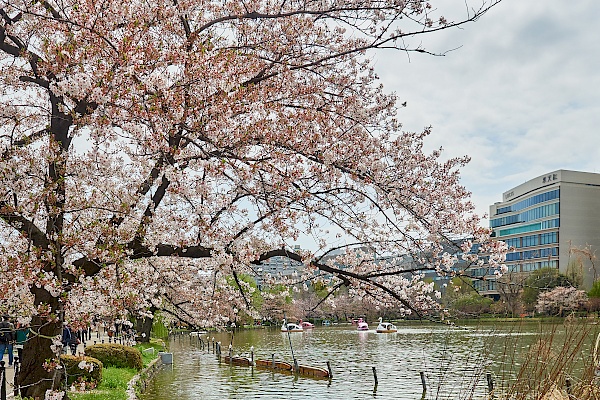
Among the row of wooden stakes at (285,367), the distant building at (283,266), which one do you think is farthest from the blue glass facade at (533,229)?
the distant building at (283,266)

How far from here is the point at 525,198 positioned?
85875 mm

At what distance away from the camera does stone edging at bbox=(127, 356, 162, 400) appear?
15191 mm

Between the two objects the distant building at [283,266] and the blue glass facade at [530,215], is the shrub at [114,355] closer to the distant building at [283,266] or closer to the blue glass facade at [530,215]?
the distant building at [283,266]

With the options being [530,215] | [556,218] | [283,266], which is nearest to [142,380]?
[283,266]

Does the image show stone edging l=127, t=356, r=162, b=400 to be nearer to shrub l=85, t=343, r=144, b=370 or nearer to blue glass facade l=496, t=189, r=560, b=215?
shrub l=85, t=343, r=144, b=370

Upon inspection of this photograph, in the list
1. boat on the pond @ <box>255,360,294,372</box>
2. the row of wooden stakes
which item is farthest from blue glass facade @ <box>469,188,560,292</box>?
boat on the pond @ <box>255,360,294,372</box>

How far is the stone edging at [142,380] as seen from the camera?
15191 mm

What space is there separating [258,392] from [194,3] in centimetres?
1356

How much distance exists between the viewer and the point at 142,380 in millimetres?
17922

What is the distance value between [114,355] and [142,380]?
1393mm

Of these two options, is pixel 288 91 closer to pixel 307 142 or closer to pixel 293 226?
pixel 307 142

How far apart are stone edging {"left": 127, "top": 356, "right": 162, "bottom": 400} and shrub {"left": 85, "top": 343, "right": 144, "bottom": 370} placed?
19.8 inches

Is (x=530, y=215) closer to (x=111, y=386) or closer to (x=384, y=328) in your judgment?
(x=384, y=328)

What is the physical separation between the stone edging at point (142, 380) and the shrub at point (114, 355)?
502 millimetres
